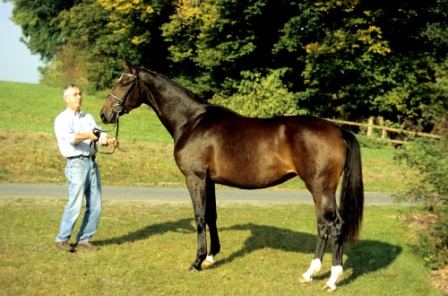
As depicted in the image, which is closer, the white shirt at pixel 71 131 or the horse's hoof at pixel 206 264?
the white shirt at pixel 71 131

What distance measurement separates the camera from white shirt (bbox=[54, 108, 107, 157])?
7.61m

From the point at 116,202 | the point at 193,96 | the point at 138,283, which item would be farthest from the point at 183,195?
the point at 138,283

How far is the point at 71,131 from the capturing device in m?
7.64

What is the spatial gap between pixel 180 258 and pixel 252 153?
6.71 ft

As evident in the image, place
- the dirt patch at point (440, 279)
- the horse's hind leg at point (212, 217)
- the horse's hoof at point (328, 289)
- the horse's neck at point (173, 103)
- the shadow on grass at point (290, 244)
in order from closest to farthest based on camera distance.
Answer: the horse's hoof at point (328, 289) < the dirt patch at point (440, 279) < the horse's neck at point (173, 103) < the horse's hind leg at point (212, 217) < the shadow on grass at point (290, 244)

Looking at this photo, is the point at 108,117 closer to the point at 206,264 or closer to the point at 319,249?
the point at 206,264

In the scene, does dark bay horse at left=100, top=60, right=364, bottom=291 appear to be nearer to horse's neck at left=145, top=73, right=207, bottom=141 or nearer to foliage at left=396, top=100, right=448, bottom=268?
horse's neck at left=145, top=73, right=207, bottom=141

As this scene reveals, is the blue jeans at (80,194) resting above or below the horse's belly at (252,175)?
below

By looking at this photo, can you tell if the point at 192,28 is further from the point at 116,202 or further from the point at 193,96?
the point at 193,96

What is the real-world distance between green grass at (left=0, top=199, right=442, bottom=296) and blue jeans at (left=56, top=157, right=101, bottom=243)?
1.24ft

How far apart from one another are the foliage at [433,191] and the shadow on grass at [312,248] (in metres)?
0.73

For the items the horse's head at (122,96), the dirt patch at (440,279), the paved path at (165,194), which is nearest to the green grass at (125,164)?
the paved path at (165,194)

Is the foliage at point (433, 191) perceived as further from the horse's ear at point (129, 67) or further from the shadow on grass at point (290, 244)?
the horse's ear at point (129, 67)

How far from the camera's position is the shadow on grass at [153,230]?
29.3 ft
